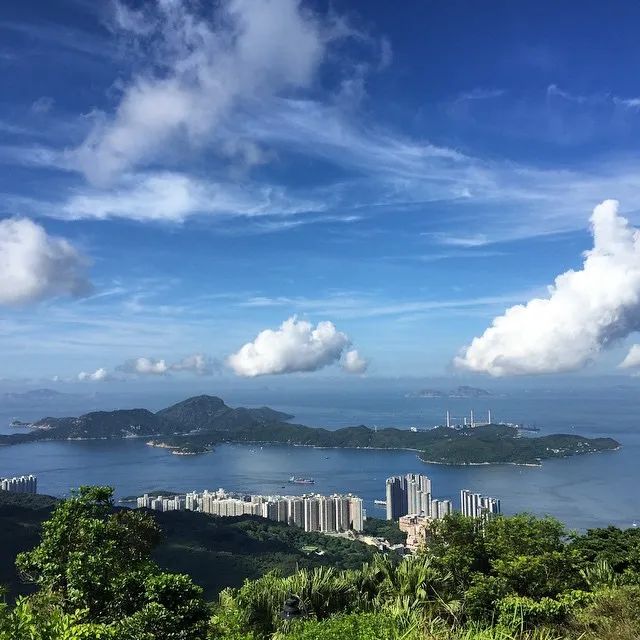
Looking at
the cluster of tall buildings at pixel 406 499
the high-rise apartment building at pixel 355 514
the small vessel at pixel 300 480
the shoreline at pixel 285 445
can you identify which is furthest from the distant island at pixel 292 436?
the high-rise apartment building at pixel 355 514

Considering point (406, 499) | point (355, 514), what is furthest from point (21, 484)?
point (406, 499)

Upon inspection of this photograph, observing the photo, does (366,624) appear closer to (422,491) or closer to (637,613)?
(637,613)

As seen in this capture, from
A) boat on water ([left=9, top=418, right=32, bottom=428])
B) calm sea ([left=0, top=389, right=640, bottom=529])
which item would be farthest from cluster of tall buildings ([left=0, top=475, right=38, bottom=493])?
boat on water ([left=9, top=418, right=32, bottom=428])

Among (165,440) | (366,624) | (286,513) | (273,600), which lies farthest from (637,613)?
(165,440)

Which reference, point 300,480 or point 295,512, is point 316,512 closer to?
point 295,512

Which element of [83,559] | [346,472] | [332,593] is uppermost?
A: [83,559]
